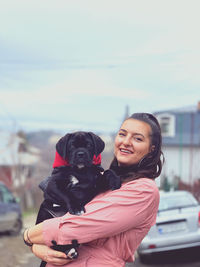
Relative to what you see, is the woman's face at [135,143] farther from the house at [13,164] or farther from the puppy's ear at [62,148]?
the house at [13,164]

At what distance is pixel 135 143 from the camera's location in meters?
2.32

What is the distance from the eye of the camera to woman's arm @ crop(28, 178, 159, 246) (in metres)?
2.03

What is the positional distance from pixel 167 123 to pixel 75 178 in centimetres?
3221

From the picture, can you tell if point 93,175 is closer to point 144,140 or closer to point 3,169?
point 144,140

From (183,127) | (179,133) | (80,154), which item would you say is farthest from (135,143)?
(179,133)

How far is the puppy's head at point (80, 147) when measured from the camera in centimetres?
261

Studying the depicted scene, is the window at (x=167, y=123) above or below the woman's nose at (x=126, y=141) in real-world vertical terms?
below

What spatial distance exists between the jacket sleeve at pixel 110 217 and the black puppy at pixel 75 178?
0.51 feet

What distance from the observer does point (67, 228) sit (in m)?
2.08

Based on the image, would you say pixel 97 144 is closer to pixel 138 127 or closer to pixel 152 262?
pixel 138 127

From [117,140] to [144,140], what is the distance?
18 centimetres

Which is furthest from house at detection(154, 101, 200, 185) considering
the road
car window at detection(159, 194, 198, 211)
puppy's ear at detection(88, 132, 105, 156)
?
puppy's ear at detection(88, 132, 105, 156)

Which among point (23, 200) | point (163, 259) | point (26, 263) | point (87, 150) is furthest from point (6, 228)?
point (23, 200)

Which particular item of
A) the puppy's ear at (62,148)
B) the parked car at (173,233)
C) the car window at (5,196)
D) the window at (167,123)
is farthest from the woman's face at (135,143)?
the window at (167,123)
